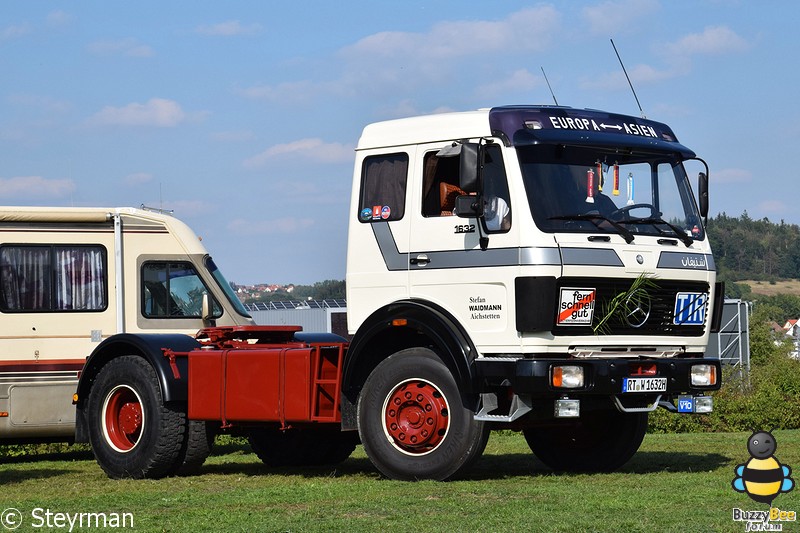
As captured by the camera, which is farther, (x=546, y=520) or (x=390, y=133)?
(x=390, y=133)

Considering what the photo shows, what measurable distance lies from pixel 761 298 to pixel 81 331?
6043 inches

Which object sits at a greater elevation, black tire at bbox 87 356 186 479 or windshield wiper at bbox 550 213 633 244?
windshield wiper at bbox 550 213 633 244

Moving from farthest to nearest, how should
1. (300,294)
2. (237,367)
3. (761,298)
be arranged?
1. (761,298)
2. (300,294)
3. (237,367)

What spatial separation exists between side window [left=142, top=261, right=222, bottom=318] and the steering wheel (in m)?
7.15

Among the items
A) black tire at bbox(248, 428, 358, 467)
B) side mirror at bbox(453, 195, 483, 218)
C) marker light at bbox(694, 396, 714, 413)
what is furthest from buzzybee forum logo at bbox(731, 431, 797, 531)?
black tire at bbox(248, 428, 358, 467)

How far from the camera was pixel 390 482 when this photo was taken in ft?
38.9

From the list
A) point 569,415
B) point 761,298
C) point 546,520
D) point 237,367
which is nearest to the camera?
point 546,520

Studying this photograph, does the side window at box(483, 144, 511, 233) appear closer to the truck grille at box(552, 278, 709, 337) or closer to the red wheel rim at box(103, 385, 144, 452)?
the truck grille at box(552, 278, 709, 337)

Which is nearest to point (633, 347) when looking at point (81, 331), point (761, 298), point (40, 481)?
point (40, 481)

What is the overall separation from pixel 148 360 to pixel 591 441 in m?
4.78

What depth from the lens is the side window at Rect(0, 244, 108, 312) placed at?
16859 millimetres

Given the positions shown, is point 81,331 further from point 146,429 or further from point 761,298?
point 761,298

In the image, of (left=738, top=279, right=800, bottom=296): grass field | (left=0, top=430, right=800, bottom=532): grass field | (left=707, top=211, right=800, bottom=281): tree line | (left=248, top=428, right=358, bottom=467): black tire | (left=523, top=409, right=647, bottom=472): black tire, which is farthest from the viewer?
(left=738, top=279, right=800, bottom=296): grass field

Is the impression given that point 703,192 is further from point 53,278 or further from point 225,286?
point 53,278
